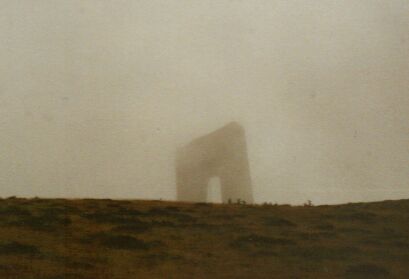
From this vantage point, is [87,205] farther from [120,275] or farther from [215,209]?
[120,275]

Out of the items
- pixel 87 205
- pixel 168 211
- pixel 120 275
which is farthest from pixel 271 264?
pixel 87 205

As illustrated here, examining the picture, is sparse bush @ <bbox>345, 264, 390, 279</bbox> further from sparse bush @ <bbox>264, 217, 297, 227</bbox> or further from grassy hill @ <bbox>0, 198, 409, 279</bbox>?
sparse bush @ <bbox>264, 217, 297, 227</bbox>

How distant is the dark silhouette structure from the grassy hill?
30 cm

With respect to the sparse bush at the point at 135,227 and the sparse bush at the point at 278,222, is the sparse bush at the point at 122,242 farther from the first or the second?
the sparse bush at the point at 278,222

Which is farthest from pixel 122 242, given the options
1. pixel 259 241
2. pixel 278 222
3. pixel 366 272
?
pixel 366 272

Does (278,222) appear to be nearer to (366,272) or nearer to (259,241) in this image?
(259,241)

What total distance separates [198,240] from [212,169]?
2.48 feet

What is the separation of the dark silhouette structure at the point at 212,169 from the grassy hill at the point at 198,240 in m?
0.30

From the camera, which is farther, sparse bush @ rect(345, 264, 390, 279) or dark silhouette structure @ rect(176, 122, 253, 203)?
dark silhouette structure @ rect(176, 122, 253, 203)

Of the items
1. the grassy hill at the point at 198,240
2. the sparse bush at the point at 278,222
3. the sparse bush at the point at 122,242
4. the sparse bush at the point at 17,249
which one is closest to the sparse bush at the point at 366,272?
the grassy hill at the point at 198,240

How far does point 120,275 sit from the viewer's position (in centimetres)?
128

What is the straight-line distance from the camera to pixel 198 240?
1.53 m

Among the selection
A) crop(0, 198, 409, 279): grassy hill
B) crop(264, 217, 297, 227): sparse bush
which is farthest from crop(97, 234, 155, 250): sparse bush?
crop(264, 217, 297, 227): sparse bush

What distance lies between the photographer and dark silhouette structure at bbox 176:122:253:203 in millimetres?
2238
